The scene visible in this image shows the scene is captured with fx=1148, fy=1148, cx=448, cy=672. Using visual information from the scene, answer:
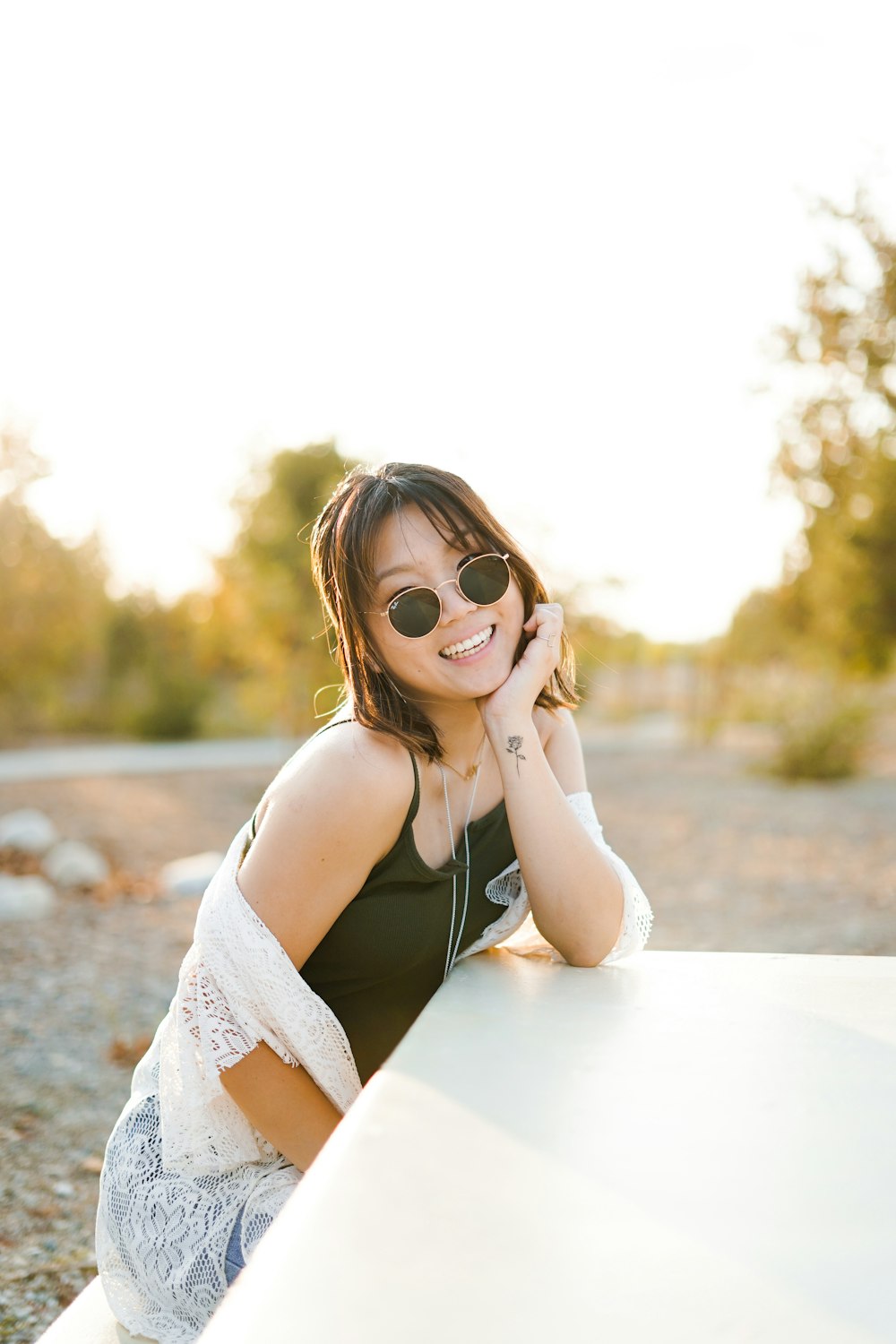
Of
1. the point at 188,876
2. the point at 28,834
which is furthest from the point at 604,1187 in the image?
the point at 28,834

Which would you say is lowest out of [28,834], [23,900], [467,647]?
[28,834]

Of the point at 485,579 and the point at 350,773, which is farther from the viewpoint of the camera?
the point at 485,579

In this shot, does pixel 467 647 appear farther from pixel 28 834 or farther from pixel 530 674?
pixel 28 834

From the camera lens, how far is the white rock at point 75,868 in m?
7.68

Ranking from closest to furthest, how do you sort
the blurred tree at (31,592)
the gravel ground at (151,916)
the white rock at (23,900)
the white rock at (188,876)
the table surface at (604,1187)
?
the table surface at (604,1187) < the gravel ground at (151,916) < the white rock at (23,900) < the white rock at (188,876) < the blurred tree at (31,592)

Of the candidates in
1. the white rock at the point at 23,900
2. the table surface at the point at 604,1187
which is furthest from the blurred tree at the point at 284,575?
the table surface at the point at 604,1187

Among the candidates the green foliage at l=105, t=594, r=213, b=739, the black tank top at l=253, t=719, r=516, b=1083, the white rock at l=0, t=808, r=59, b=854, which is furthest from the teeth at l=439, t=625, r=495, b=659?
the green foliage at l=105, t=594, r=213, b=739

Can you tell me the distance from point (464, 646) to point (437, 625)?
0.23 ft

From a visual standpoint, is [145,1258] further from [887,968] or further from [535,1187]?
[887,968]

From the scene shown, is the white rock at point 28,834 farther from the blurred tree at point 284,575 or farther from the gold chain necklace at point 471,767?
the gold chain necklace at point 471,767

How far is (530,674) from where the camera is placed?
6.73 feet

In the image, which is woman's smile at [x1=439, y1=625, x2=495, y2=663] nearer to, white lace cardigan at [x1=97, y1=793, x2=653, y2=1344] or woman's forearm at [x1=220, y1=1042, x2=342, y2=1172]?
white lace cardigan at [x1=97, y1=793, x2=653, y2=1344]

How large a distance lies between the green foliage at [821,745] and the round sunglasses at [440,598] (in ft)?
42.7

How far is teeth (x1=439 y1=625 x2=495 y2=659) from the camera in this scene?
1.98 m
